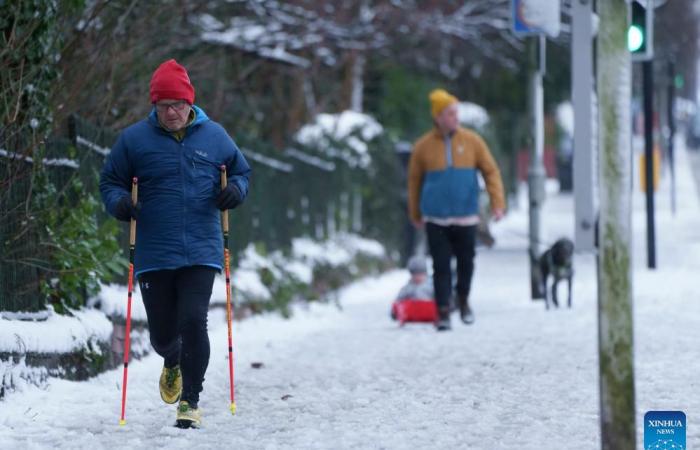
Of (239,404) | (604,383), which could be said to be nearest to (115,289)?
(239,404)

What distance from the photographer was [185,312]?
695 cm

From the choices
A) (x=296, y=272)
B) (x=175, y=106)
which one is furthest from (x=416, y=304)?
(x=175, y=106)

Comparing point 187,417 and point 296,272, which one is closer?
point 187,417

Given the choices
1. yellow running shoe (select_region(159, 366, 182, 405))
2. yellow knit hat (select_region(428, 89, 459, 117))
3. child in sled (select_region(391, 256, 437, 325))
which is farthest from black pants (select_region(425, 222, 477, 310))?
yellow running shoe (select_region(159, 366, 182, 405))

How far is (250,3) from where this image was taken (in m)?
16.3

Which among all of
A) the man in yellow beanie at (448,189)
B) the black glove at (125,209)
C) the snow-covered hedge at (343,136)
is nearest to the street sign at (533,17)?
the man in yellow beanie at (448,189)

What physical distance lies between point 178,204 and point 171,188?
0.08 m

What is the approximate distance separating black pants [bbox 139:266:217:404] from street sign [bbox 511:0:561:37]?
726 cm

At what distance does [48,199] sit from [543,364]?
3.10m

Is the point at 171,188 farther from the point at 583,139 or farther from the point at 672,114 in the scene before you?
the point at 672,114

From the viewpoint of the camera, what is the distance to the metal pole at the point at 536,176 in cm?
1446

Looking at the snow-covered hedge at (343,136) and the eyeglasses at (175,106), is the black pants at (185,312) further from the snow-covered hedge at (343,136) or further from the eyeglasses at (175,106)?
the snow-covered hedge at (343,136)

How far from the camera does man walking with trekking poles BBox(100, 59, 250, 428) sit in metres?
6.94

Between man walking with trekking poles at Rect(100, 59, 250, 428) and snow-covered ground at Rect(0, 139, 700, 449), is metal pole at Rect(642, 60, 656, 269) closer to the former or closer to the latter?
snow-covered ground at Rect(0, 139, 700, 449)
